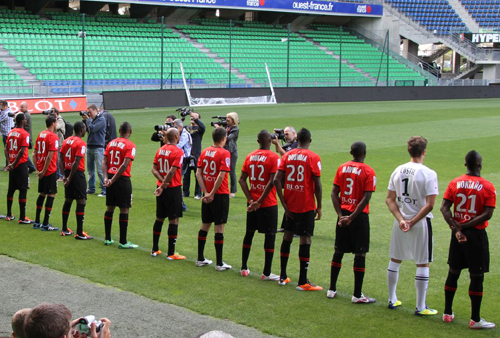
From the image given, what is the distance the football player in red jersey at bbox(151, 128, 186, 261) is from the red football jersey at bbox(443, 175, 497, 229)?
13.1 feet

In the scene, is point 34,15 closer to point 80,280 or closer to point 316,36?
point 316,36

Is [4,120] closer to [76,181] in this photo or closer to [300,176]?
[76,181]

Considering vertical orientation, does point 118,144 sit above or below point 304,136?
below

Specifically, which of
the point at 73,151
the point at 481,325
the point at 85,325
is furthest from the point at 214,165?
the point at 85,325

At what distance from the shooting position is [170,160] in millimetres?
9492

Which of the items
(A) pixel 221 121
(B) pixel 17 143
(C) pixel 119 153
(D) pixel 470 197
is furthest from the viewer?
(A) pixel 221 121

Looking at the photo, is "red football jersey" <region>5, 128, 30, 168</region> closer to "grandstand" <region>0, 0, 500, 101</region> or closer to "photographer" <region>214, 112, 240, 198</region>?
"photographer" <region>214, 112, 240, 198</region>

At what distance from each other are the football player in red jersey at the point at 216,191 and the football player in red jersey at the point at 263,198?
362 mm

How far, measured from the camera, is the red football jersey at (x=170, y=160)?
945 cm

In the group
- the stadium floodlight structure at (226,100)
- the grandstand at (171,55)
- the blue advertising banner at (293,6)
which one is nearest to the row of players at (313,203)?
the grandstand at (171,55)

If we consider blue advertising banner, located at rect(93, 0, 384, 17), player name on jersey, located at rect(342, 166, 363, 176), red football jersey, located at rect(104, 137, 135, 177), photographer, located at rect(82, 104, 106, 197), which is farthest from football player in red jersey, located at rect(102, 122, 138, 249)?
blue advertising banner, located at rect(93, 0, 384, 17)

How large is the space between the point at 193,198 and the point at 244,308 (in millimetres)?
7055

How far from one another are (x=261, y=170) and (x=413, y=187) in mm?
2081

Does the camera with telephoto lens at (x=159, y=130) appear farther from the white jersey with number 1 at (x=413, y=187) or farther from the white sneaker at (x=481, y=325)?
the white sneaker at (x=481, y=325)
